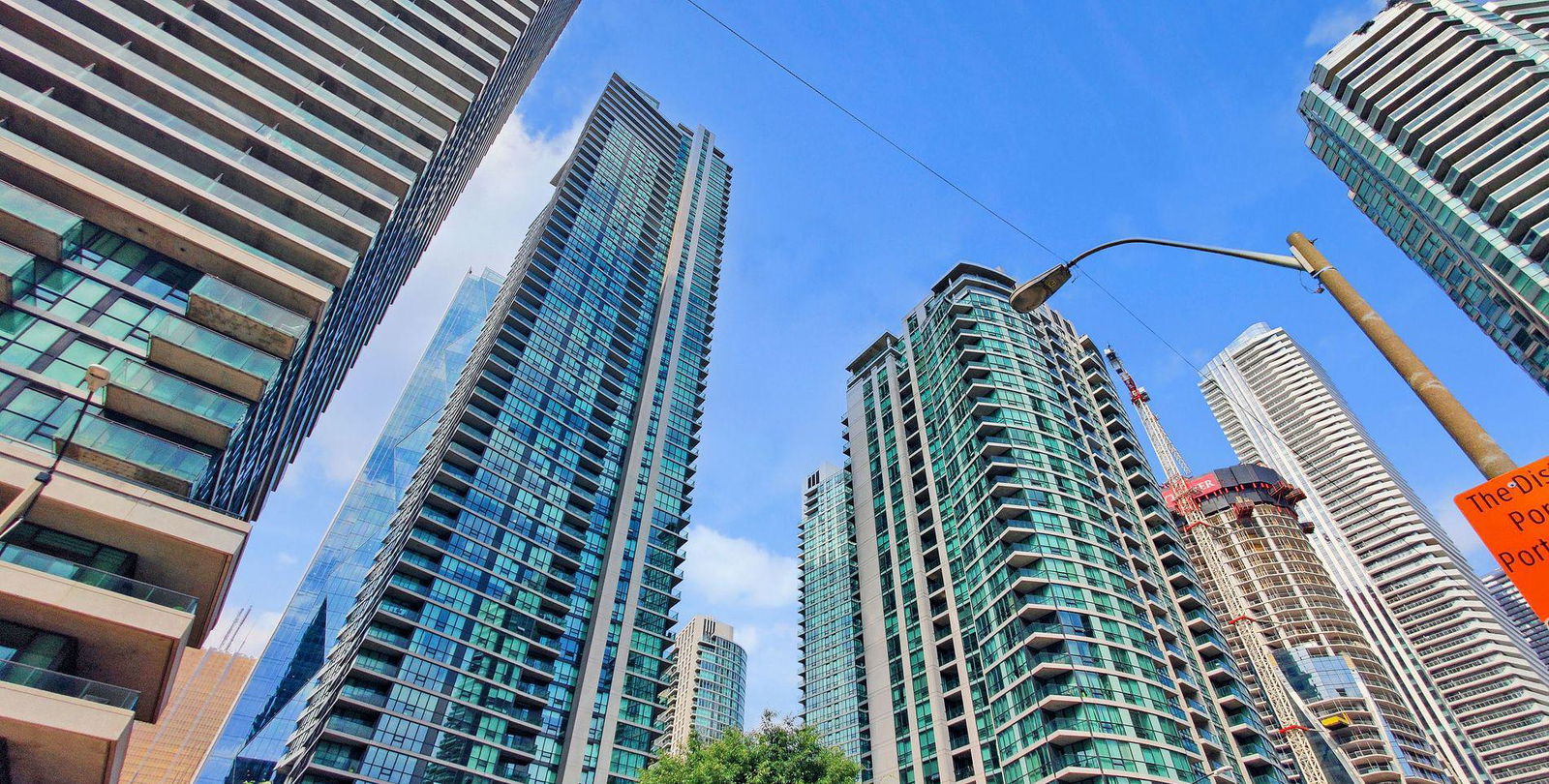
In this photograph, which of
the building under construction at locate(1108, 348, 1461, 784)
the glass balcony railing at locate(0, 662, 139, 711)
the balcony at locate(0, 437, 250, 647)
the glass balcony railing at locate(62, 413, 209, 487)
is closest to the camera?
the glass balcony railing at locate(0, 662, 139, 711)

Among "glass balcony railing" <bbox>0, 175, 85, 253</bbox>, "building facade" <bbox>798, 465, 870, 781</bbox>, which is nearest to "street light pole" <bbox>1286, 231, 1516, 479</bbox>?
"glass balcony railing" <bbox>0, 175, 85, 253</bbox>

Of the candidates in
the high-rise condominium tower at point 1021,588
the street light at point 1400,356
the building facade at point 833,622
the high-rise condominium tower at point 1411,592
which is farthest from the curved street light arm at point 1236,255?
the high-rise condominium tower at point 1411,592

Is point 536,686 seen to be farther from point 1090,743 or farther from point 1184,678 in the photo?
point 1184,678

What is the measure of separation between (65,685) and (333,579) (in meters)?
113

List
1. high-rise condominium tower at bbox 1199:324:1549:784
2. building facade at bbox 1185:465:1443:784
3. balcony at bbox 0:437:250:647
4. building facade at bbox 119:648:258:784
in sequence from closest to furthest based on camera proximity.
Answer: balcony at bbox 0:437:250:647 → building facade at bbox 1185:465:1443:784 → high-rise condominium tower at bbox 1199:324:1549:784 → building facade at bbox 119:648:258:784

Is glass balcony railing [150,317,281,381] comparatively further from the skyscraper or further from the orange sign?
the skyscraper

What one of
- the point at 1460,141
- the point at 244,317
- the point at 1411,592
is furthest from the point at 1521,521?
the point at 1411,592

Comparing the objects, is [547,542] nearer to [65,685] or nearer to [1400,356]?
[65,685]

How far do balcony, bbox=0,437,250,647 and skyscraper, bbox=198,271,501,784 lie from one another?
75350 millimetres

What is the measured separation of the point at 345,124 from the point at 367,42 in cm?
885

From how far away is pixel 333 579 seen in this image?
115188 millimetres

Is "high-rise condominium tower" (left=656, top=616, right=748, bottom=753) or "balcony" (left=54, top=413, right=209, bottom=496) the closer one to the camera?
"balcony" (left=54, top=413, right=209, bottom=496)

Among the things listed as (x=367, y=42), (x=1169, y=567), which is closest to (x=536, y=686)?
(x=367, y=42)

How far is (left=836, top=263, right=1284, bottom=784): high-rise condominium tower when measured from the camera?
167 feet
